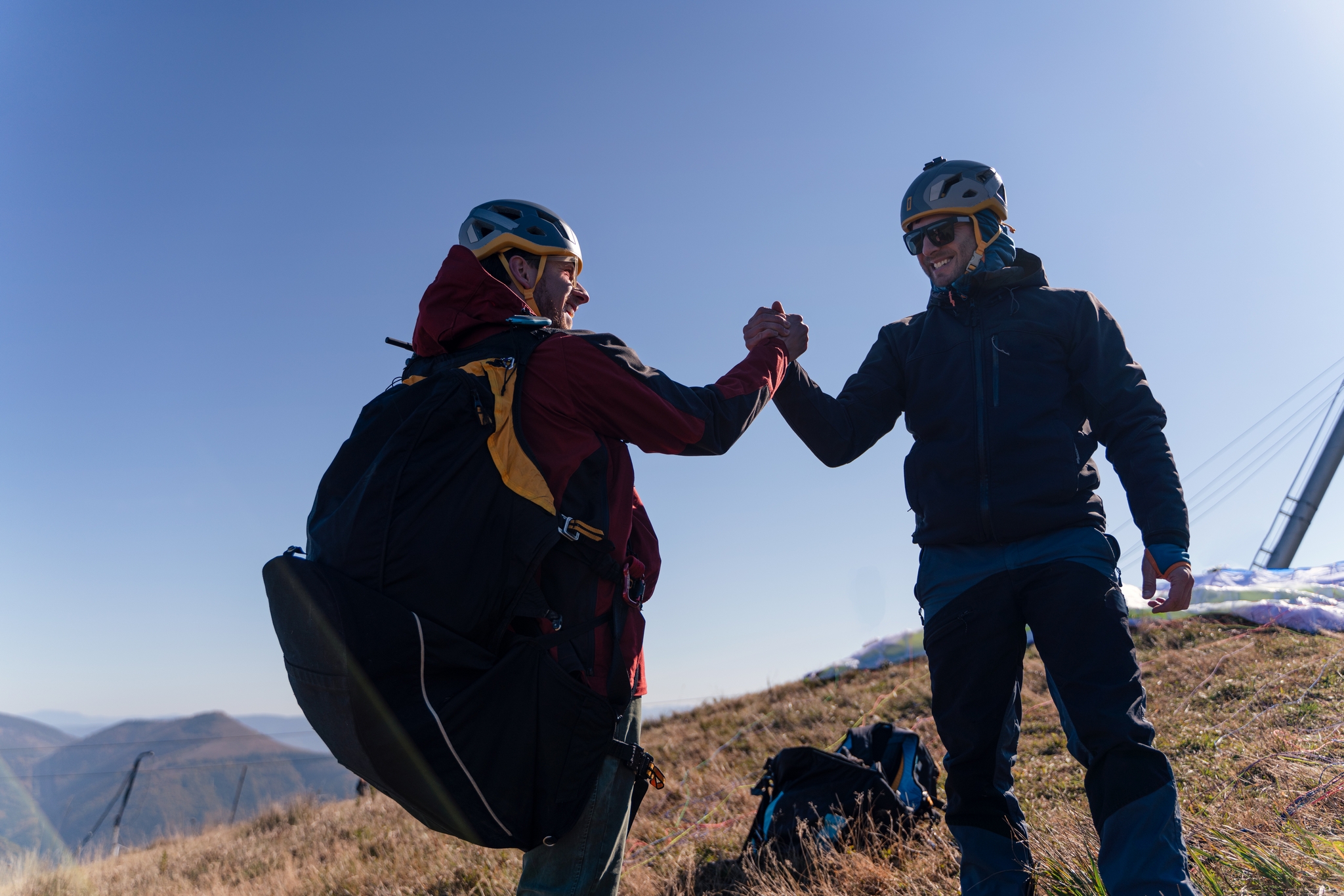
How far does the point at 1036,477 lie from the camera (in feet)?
8.79

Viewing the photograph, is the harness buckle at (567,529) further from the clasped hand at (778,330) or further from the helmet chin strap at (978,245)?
the helmet chin strap at (978,245)

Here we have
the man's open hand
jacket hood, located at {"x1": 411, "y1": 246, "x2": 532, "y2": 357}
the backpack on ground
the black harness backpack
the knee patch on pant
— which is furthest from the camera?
the backpack on ground

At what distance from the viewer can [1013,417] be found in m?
2.79

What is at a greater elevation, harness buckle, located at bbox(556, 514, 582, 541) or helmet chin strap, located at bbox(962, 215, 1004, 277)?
helmet chin strap, located at bbox(962, 215, 1004, 277)

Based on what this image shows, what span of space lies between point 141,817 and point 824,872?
193112 millimetres

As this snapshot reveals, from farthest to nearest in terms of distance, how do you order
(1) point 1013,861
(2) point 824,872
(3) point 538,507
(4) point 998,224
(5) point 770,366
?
(2) point 824,872 < (4) point 998,224 < (5) point 770,366 < (1) point 1013,861 < (3) point 538,507

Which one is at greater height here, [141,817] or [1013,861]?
[1013,861]

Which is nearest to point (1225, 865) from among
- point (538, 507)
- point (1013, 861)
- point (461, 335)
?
point (1013, 861)

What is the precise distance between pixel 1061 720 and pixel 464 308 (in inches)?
88.9

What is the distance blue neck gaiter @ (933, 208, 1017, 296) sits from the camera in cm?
312

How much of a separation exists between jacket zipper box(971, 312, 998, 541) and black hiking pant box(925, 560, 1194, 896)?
7.5 inches

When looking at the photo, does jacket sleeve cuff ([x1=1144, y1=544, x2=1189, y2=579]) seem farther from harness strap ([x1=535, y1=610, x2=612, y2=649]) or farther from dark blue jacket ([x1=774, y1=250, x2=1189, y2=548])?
harness strap ([x1=535, y1=610, x2=612, y2=649])

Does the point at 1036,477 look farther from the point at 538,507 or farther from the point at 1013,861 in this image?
the point at 538,507

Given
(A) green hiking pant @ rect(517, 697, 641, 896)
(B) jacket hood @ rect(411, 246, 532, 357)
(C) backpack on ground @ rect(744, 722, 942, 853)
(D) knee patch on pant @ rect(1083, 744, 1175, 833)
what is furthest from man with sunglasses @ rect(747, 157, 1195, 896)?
(C) backpack on ground @ rect(744, 722, 942, 853)
